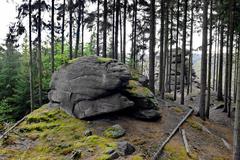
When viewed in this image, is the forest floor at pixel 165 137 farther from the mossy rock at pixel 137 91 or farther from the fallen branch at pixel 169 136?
the mossy rock at pixel 137 91

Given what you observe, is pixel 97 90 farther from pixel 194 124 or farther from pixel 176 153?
pixel 194 124

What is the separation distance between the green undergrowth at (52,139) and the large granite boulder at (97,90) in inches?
25.7

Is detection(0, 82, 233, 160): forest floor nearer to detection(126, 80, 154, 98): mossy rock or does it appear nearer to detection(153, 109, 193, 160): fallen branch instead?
detection(153, 109, 193, 160): fallen branch

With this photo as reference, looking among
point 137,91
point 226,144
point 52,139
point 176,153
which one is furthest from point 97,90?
point 226,144

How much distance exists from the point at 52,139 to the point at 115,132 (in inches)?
102

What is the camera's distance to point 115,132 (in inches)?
504

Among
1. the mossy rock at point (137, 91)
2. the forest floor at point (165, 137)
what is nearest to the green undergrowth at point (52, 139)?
the forest floor at point (165, 137)

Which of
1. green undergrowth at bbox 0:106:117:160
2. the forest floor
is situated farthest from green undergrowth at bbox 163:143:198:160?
green undergrowth at bbox 0:106:117:160

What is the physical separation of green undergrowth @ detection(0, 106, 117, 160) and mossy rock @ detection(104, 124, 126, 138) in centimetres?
35

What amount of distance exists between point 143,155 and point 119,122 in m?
3.17

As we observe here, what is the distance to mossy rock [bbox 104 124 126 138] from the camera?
41.5ft

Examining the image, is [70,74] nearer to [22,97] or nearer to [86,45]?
[22,97]

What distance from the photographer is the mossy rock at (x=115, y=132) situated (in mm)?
12656

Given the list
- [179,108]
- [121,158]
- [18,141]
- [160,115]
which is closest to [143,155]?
[121,158]
